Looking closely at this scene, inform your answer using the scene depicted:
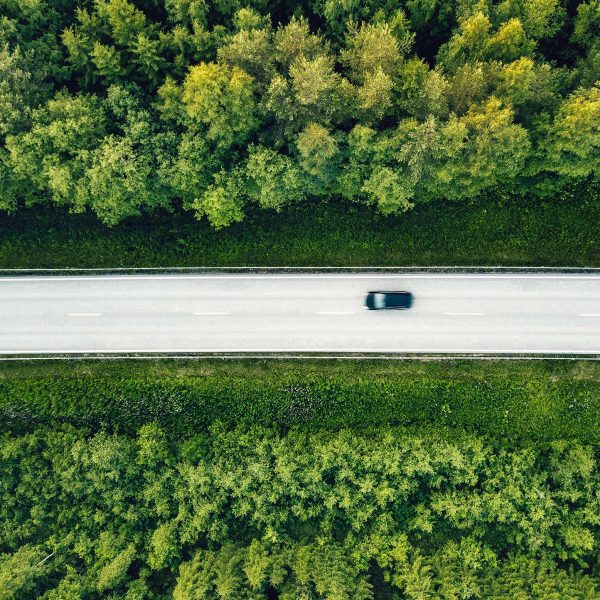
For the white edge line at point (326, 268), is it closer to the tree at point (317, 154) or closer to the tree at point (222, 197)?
the tree at point (222, 197)

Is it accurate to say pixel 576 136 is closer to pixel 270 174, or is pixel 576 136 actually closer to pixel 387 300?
pixel 387 300

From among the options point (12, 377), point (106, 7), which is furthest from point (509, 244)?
point (12, 377)

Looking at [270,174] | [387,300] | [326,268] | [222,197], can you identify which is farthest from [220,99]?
[387,300]

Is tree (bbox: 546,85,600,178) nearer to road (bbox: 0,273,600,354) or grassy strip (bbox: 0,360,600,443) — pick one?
road (bbox: 0,273,600,354)

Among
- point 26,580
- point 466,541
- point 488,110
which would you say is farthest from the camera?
point 466,541

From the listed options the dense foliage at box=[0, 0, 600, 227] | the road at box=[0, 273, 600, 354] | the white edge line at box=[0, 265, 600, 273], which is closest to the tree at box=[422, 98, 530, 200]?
the dense foliage at box=[0, 0, 600, 227]

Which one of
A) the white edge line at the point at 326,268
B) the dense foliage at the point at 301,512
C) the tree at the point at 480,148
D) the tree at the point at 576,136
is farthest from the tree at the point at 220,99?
the dense foliage at the point at 301,512

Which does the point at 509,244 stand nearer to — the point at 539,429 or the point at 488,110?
the point at 488,110
